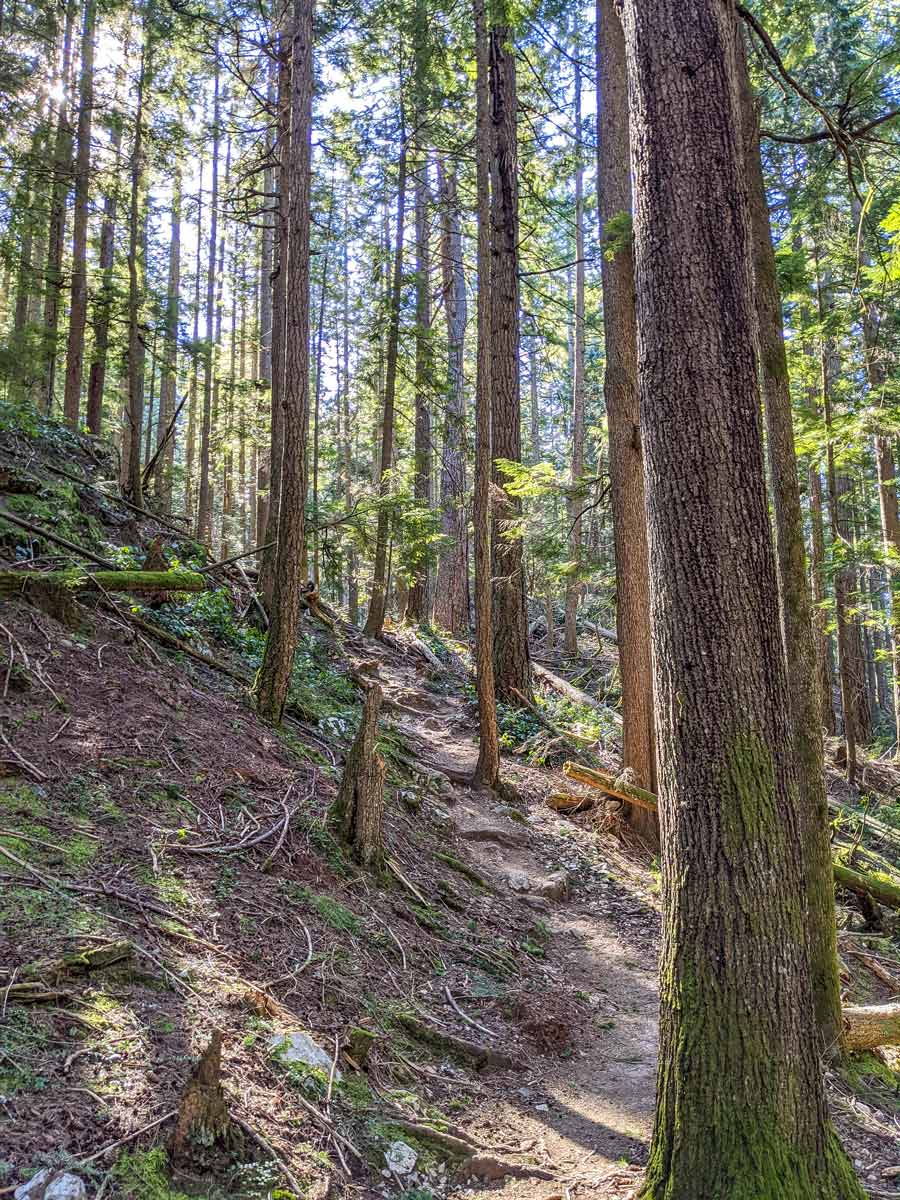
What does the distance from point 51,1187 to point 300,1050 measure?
1.40 m

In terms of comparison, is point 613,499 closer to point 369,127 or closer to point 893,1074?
point 893,1074

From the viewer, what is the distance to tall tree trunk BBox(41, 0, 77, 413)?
13.7 meters

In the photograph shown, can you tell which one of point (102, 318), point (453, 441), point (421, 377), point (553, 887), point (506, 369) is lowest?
point (553, 887)

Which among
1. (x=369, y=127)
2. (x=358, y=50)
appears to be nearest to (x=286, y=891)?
(x=358, y=50)

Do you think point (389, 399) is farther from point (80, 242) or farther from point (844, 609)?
point (844, 609)

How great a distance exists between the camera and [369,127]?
14.8 meters

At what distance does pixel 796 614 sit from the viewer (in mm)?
5227

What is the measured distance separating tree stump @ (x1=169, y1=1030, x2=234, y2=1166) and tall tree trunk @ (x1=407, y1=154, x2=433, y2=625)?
426 inches

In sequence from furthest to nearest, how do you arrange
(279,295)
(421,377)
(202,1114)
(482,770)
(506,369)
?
(421,377), (506,369), (279,295), (482,770), (202,1114)

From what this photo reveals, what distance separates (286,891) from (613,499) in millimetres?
5933

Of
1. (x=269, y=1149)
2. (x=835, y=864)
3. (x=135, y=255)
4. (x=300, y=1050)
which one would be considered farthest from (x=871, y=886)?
(x=135, y=255)

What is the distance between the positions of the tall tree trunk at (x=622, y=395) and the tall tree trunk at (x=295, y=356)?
11.4 ft

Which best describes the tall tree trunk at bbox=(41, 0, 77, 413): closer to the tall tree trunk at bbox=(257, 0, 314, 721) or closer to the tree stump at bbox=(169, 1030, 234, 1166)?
the tall tree trunk at bbox=(257, 0, 314, 721)

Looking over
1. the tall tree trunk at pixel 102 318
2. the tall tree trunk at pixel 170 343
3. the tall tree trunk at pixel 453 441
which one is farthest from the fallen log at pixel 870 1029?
the tall tree trunk at pixel 102 318
